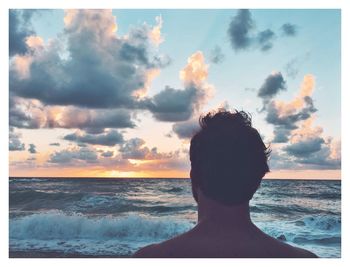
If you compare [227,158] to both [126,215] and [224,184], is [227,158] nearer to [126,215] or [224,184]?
[224,184]

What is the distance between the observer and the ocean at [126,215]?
6754 millimetres

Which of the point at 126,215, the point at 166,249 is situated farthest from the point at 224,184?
the point at 126,215

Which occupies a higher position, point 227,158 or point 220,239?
point 227,158

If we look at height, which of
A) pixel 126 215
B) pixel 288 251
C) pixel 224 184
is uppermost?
pixel 224 184

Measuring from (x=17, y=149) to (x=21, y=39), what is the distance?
154 centimetres

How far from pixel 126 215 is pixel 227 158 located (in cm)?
922

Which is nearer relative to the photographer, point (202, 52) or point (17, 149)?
point (17, 149)

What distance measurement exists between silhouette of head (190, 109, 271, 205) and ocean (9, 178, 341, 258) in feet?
16.6

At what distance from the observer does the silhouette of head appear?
121 centimetres

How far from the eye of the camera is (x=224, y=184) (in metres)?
1.21

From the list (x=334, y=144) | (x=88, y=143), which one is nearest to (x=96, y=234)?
(x=88, y=143)

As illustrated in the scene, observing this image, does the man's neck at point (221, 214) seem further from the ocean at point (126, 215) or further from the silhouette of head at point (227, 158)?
the ocean at point (126, 215)

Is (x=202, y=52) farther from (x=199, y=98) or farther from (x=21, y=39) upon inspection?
(x=21, y=39)
